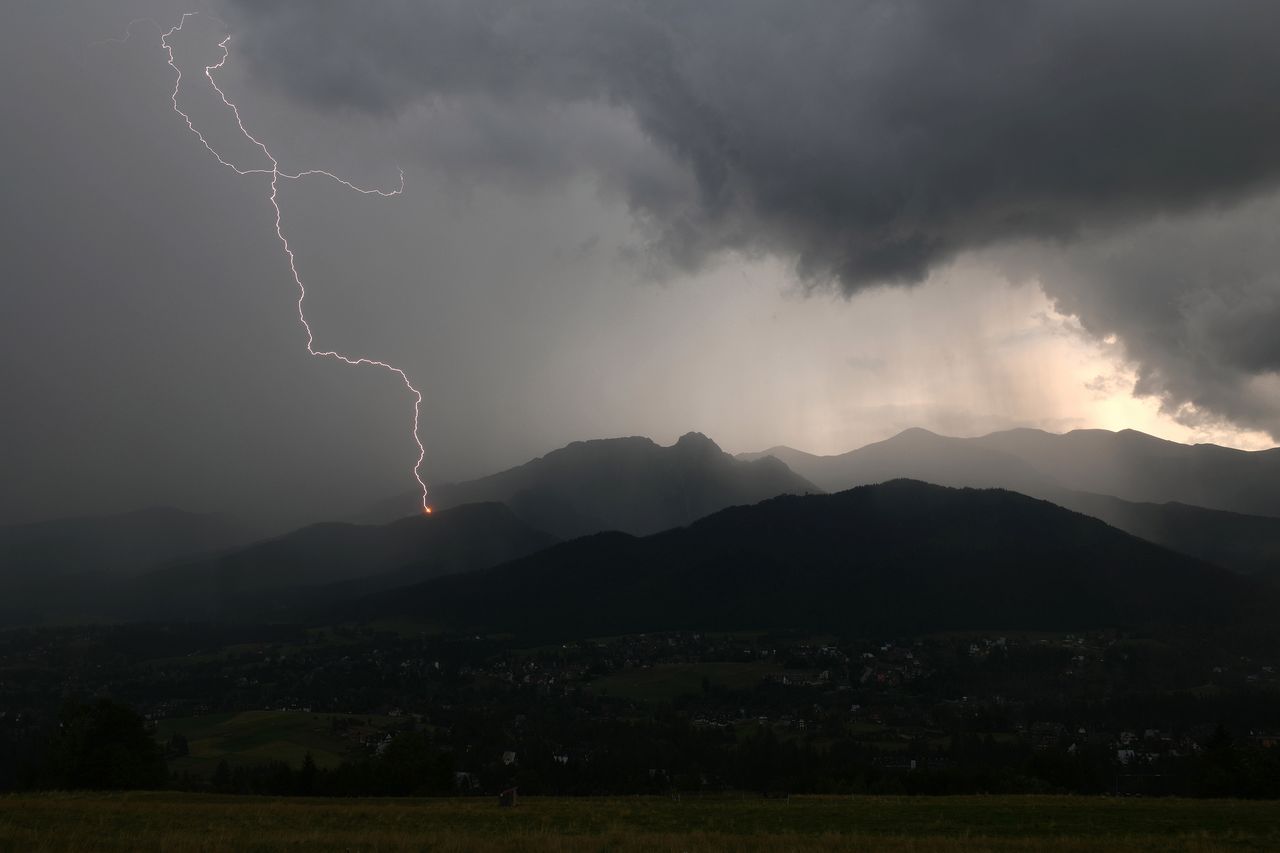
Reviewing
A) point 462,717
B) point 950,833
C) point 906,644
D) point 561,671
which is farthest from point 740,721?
point 950,833

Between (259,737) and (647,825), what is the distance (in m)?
112

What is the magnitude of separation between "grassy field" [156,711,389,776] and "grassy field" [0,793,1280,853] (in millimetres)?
72156

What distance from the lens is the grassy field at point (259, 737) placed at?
102375mm

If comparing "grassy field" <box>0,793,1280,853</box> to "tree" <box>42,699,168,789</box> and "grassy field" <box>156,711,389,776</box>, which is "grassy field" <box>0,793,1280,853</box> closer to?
"tree" <box>42,699,168,789</box>

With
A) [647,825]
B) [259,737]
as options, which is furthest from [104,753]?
[259,737]

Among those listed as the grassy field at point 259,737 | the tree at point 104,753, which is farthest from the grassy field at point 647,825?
the grassy field at point 259,737

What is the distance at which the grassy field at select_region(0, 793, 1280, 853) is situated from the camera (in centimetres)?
1992

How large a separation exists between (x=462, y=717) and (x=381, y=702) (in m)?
36.3

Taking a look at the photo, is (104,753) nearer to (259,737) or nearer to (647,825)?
(647,825)

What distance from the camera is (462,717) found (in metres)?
132

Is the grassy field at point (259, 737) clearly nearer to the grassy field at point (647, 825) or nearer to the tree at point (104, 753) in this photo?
the tree at point (104, 753)

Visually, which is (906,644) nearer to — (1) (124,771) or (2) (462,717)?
(2) (462,717)

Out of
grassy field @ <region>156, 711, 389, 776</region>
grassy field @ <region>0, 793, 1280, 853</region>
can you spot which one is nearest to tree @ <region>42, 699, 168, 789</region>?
grassy field @ <region>0, 793, 1280, 853</region>

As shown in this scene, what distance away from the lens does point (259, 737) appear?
390 ft
